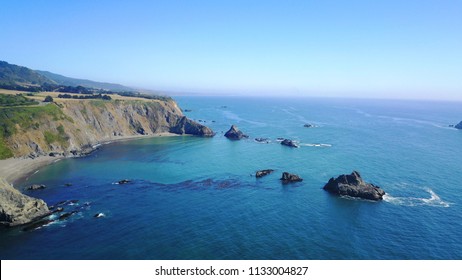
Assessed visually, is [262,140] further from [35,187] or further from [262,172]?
[35,187]

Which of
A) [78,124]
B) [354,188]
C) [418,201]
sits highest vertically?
[78,124]

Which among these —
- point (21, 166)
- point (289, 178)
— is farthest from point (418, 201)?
point (21, 166)

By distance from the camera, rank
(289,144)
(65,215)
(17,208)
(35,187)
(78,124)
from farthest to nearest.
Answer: (289,144) < (78,124) < (35,187) < (65,215) < (17,208)

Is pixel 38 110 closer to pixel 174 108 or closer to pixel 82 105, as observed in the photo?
pixel 82 105

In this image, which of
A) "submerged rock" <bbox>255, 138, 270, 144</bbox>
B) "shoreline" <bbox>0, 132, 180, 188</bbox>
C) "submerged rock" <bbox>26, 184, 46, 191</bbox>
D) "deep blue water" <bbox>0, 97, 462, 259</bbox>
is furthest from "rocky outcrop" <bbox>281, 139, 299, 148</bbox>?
"submerged rock" <bbox>26, 184, 46, 191</bbox>

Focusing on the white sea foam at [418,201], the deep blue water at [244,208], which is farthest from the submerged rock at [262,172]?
the white sea foam at [418,201]

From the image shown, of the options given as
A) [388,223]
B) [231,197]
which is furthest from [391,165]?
[231,197]
